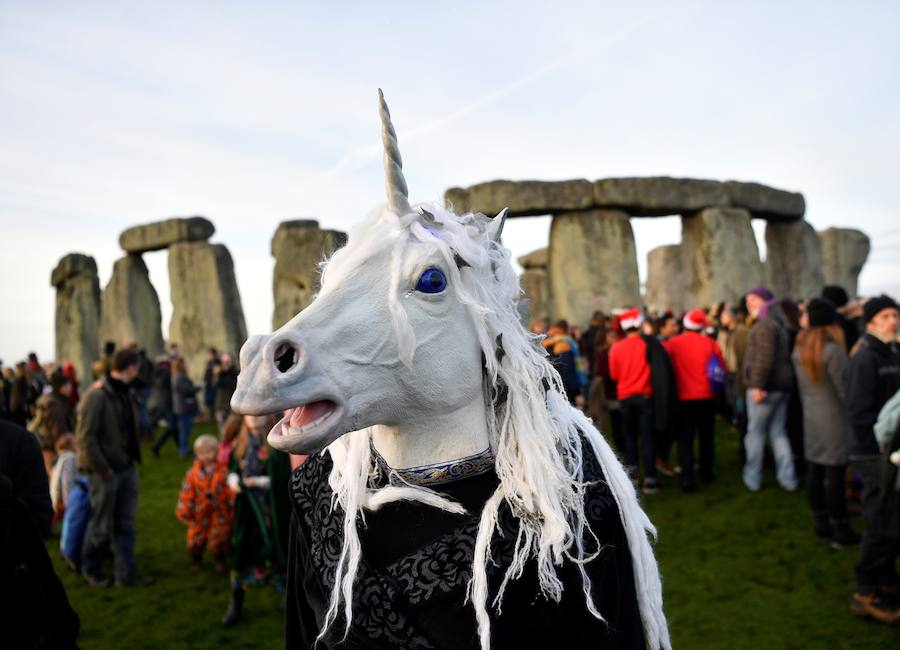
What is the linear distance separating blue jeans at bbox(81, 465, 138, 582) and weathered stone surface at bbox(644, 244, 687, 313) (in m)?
14.7

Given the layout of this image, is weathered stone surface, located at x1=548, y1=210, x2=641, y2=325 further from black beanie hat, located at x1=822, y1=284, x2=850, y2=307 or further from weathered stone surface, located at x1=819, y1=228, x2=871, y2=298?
weathered stone surface, located at x1=819, y1=228, x2=871, y2=298

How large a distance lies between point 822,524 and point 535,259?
15.4 metres

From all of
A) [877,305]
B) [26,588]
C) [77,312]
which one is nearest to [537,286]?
[77,312]

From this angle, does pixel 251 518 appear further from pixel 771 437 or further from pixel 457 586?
pixel 771 437

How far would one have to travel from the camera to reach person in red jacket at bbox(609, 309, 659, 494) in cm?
Result: 669

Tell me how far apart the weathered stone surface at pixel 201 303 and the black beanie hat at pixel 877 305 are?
1270cm

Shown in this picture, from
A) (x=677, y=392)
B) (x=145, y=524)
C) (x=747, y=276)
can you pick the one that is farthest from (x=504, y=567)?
(x=747, y=276)

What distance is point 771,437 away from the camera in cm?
656

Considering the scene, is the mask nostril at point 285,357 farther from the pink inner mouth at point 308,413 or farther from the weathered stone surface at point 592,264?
the weathered stone surface at point 592,264

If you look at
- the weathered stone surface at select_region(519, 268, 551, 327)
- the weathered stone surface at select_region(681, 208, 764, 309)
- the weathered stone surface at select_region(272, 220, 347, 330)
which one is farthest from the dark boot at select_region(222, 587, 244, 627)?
the weathered stone surface at select_region(519, 268, 551, 327)

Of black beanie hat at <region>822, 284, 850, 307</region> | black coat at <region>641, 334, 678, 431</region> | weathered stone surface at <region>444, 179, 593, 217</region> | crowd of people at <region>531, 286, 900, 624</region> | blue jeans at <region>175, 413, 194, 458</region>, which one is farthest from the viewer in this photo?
weathered stone surface at <region>444, 179, 593, 217</region>

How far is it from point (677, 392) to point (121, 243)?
44.4ft

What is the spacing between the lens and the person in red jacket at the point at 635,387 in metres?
6.69

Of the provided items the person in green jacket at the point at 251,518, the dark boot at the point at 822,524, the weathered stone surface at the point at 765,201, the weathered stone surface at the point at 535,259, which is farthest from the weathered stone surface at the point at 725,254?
the person in green jacket at the point at 251,518
